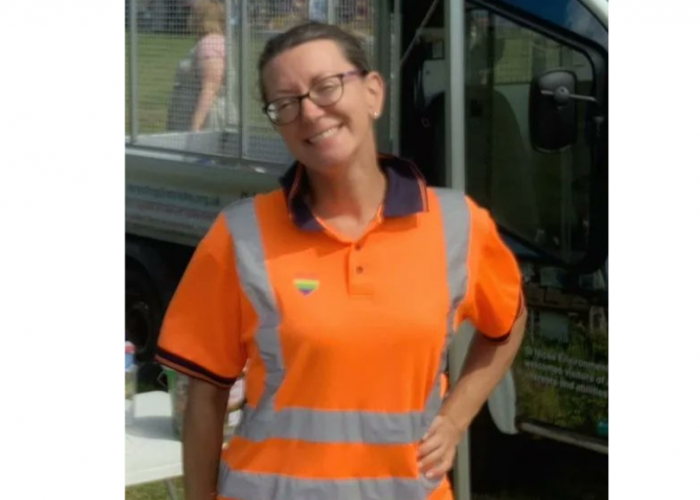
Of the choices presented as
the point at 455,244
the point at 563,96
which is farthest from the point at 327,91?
the point at 563,96

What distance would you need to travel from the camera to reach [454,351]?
3402 millimetres

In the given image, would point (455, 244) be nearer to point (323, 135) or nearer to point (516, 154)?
point (323, 135)

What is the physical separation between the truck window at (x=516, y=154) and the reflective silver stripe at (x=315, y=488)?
204 cm

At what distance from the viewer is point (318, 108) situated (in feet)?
6.08

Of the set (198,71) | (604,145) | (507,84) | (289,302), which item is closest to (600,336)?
(604,145)

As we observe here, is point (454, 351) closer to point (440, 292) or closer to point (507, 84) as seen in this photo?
point (507, 84)

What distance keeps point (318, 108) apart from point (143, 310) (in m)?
3.99

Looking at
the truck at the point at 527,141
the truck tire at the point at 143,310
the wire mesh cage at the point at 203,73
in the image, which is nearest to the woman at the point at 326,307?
the truck at the point at 527,141

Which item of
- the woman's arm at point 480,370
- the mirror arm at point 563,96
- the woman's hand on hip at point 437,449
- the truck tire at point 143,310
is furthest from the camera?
the truck tire at point 143,310

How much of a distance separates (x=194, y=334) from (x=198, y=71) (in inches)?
116

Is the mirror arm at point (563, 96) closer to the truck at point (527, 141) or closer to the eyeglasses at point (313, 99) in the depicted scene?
the truck at point (527, 141)

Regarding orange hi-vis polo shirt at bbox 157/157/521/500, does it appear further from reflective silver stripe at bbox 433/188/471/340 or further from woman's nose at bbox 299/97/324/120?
woman's nose at bbox 299/97/324/120

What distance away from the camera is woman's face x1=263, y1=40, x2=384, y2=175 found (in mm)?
1857

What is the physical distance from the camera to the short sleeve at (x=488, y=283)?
6.52 ft
